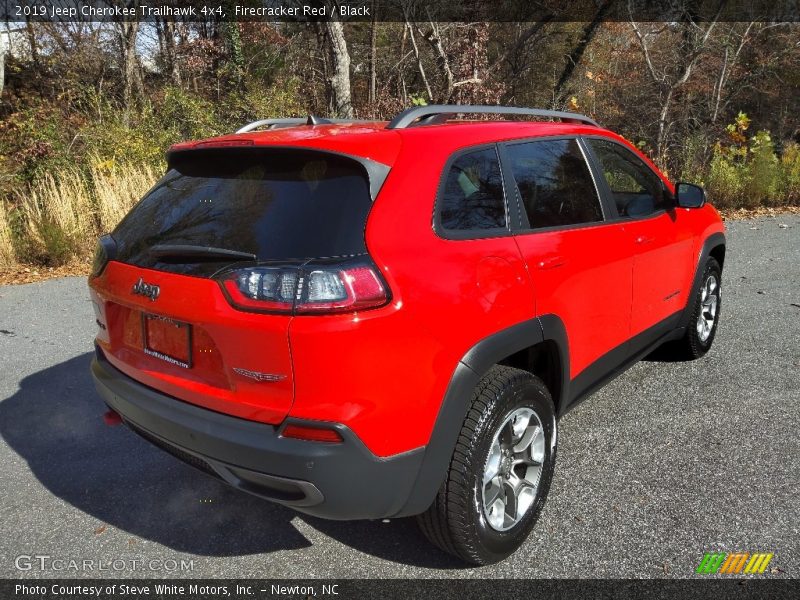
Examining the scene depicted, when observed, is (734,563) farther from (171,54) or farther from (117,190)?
(171,54)

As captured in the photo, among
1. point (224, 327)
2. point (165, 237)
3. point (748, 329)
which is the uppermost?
point (165, 237)

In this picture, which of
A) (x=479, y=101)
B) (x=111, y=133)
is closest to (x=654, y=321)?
(x=111, y=133)

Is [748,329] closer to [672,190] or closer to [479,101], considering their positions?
[672,190]

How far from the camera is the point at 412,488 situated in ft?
6.56

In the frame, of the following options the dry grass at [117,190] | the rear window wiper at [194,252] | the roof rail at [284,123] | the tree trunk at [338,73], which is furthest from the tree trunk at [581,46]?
the rear window wiper at [194,252]

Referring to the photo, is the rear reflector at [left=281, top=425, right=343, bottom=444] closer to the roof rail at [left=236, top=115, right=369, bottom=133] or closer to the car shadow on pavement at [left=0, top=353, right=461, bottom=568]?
the car shadow on pavement at [left=0, top=353, right=461, bottom=568]

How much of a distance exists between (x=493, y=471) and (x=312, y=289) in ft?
3.43

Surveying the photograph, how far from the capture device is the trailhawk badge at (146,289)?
2.13 m

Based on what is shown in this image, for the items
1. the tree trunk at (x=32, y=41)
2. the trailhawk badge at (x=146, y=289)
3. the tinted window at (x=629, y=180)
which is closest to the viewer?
the trailhawk badge at (x=146, y=289)

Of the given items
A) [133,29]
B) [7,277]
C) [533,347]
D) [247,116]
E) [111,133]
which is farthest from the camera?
[133,29]

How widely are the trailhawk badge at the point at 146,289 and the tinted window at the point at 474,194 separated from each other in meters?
1.05

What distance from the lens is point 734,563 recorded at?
2326 millimetres

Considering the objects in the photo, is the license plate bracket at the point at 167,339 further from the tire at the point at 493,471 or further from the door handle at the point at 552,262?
the door handle at the point at 552,262

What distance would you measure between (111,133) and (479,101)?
9.63 m
